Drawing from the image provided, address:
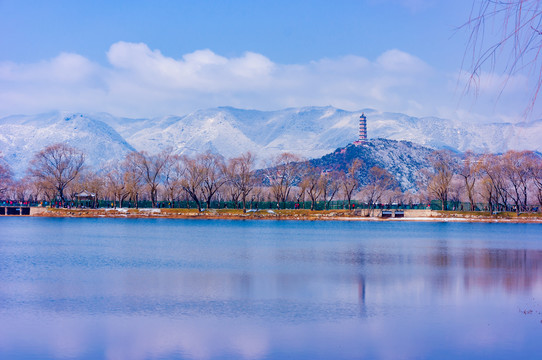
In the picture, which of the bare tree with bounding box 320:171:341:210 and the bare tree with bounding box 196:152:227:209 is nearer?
the bare tree with bounding box 196:152:227:209

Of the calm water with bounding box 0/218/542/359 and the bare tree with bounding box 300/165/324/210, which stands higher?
the bare tree with bounding box 300/165/324/210

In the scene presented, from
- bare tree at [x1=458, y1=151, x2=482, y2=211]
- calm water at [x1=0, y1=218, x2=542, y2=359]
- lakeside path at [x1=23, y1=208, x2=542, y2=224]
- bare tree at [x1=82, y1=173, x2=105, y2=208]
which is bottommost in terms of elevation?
calm water at [x1=0, y1=218, x2=542, y2=359]

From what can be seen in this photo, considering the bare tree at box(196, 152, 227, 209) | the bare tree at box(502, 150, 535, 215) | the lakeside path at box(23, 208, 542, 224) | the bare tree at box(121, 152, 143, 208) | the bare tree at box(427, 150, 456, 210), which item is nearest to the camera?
the bare tree at box(502, 150, 535, 215)

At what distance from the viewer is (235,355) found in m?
16.6

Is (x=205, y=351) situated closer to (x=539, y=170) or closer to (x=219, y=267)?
(x=219, y=267)

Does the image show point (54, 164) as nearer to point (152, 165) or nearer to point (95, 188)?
point (95, 188)

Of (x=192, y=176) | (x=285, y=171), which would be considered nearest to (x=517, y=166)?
(x=285, y=171)

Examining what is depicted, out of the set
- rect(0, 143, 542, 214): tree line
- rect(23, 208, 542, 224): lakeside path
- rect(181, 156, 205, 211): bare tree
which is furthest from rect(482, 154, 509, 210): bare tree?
rect(181, 156, 205, 211): bare tree

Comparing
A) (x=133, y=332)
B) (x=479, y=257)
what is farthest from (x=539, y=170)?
(x=133, y=332)

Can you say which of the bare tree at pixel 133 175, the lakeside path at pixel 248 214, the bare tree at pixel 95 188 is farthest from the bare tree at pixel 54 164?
the bare tree at pixel 133 175

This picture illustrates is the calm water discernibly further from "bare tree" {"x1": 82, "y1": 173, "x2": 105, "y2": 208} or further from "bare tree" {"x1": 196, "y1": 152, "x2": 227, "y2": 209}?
"bare tree" {"x1": 82, "y1": 173, "x2": 105, "y2": 208}

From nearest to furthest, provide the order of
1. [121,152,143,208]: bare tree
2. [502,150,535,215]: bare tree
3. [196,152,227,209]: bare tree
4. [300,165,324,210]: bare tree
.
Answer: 1. [502,150,535,215]: bare tree
2. [196,152,227,209]: bare tree
3. [300,165,324,210]: bare tree
4. [121,152,143,208]: bare tree

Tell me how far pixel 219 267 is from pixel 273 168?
9374 centimetres

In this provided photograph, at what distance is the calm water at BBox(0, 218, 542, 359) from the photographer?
683 inches
